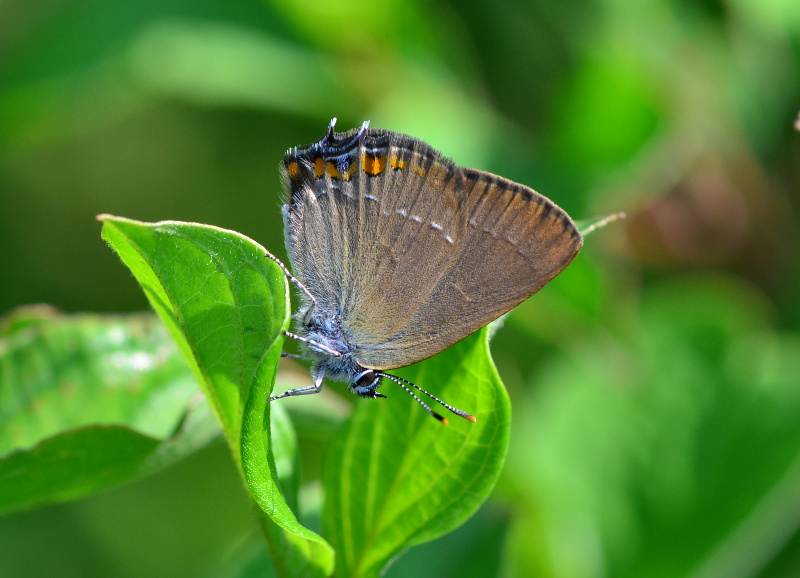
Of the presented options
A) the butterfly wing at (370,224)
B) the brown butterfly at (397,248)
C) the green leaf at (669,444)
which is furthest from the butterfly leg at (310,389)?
the green leaf at (669,444)

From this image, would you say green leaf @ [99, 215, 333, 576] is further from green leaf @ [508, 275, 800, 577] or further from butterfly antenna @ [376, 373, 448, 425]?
green leaf @ [508, 275, 800, 577]

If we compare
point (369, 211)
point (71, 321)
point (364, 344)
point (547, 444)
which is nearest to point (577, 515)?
point (547, 444)

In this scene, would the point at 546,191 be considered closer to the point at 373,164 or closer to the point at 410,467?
the point at 373,164

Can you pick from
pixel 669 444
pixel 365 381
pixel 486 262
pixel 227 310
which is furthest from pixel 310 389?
pixel 669 444

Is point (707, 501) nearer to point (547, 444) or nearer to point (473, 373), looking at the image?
point (547, 444)

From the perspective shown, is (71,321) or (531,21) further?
(531,21)

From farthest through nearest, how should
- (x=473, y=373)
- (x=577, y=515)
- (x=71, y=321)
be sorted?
(x=577, y=515) < (x=71, y=321) < (x=473, y=373)
